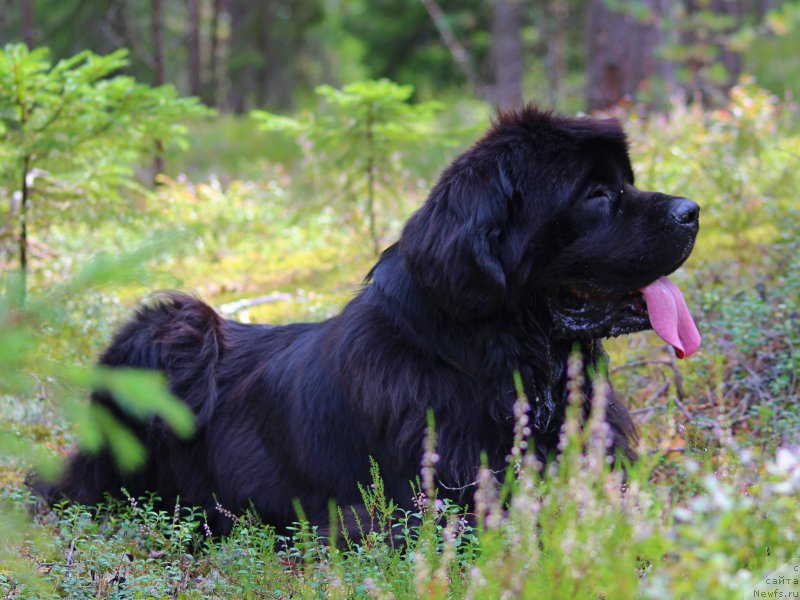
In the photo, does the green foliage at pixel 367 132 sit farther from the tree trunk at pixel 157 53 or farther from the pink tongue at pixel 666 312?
the tree trunk at pixel 157 53

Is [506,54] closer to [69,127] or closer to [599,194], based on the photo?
[69,127]

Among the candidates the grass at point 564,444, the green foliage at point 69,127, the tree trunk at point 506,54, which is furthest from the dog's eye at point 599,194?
the tree trunk at point 506,54

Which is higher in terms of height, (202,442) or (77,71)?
(77,71)

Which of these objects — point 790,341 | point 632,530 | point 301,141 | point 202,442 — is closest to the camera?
point 632,530

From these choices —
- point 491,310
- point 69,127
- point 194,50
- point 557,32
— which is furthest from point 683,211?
point 557,32

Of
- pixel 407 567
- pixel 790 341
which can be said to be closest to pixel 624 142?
pixel 790 341

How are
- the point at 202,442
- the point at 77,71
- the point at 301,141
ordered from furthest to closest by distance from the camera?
the point at 301,141 < the point at 77,71 < the point at 202,442

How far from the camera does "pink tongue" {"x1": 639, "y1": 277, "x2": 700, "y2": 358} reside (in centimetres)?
338

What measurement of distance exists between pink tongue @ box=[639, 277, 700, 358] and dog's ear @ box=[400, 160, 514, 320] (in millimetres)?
620

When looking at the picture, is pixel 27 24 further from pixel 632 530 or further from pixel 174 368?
pixel 632 530

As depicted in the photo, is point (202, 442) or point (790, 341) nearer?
point (202, 442)

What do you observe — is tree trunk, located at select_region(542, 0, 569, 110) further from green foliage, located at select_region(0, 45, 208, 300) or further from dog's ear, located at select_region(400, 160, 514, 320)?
dog's ear, located at select_region(400, 160, 514, 320)

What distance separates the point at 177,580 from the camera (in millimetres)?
3016

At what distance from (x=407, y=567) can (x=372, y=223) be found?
16.3ft
